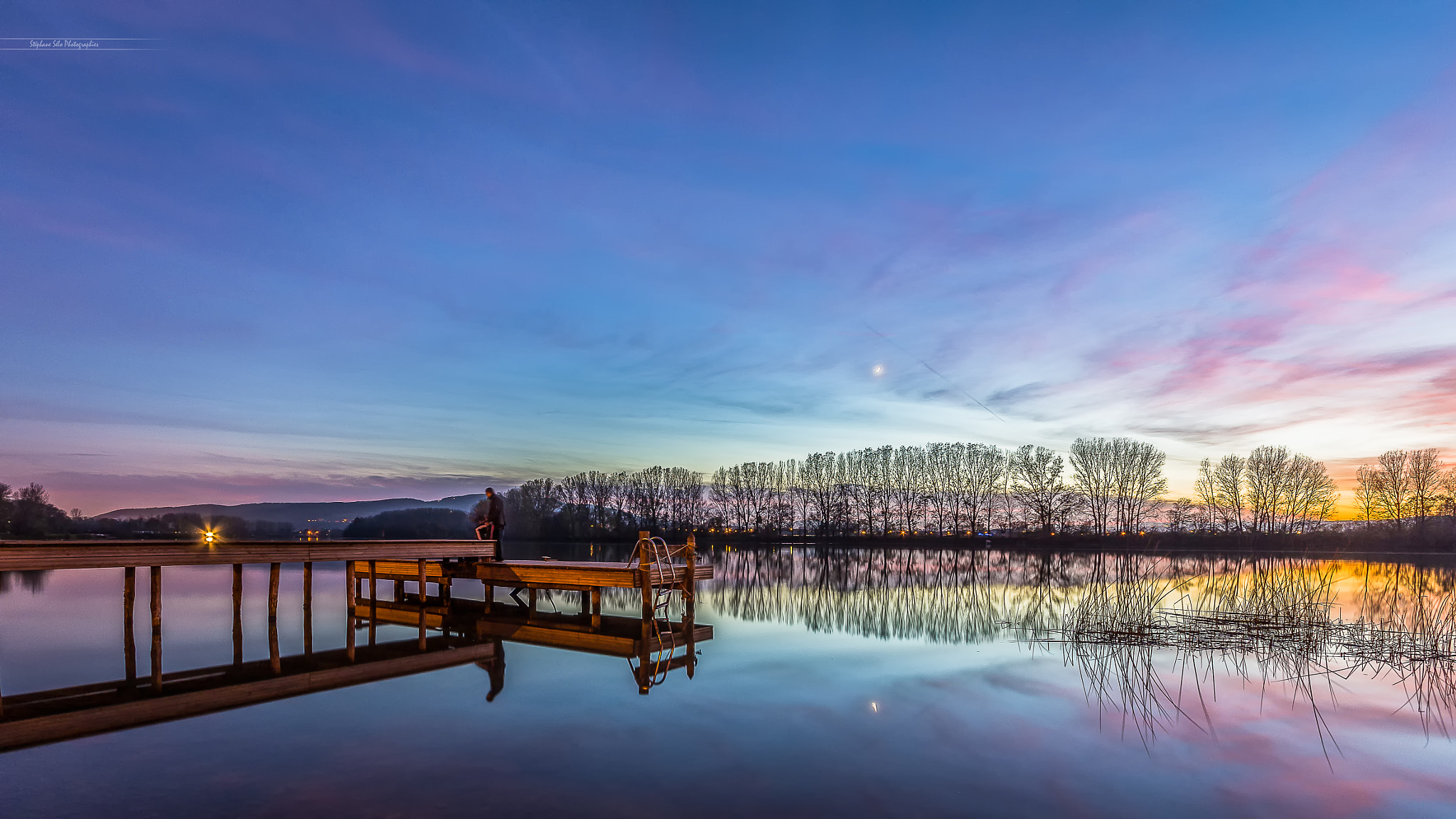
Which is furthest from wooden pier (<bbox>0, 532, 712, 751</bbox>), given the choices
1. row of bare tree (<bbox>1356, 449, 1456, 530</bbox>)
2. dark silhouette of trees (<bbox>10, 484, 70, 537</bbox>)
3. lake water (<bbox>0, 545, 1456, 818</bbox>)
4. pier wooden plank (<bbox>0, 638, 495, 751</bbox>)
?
row of bare tree (<bbox>1356, 449, 1456, 530</bbox>)

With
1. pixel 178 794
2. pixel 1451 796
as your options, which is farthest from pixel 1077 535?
pixel 178 794

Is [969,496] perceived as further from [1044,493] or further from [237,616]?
[237,616]

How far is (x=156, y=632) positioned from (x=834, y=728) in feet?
39.8

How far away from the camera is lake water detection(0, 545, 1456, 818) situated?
7.80 meters

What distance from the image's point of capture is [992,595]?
94.1 ft

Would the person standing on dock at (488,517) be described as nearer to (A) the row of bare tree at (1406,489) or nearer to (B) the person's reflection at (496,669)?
(B) the person's reflection at (496,669)

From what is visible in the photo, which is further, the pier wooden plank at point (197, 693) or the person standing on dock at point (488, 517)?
the person standing on dock at point (488, 517)

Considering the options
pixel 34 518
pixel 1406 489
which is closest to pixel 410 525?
pixel 34 518

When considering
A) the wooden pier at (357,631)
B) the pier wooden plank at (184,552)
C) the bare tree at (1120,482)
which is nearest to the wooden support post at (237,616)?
the wooden pier at (357,631)

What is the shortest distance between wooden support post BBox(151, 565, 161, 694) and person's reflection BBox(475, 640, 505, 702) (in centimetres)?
515

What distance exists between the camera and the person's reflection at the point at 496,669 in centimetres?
1255

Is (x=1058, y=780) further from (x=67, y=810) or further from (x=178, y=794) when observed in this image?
(x=67, y=810)

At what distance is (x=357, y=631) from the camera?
19562 mm

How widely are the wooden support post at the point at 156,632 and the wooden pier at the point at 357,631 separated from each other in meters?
0.03
